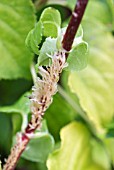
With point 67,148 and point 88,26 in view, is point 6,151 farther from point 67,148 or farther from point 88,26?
point 88,26

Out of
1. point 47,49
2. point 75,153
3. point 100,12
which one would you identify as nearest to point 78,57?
point 47,49

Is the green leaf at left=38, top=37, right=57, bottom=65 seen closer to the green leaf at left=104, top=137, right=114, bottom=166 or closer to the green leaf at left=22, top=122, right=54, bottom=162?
the green leaf at left=22, top=122, right=54, bottom=162

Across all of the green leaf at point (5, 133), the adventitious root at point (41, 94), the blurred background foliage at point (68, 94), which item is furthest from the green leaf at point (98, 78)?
the adventitious root at point (41, 94)

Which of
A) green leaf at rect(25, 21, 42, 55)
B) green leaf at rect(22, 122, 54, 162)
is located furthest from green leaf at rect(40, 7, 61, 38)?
green leaf at rect(22, 122, 54, 162)

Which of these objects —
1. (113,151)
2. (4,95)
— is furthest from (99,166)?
(4,95)

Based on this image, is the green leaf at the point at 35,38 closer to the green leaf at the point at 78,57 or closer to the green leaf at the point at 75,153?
the green leaf at the point at 78,57

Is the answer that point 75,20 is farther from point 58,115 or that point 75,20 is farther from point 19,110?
point 58,115
